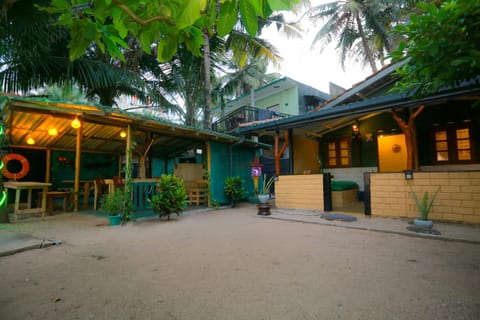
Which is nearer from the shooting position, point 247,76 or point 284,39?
point 284,39

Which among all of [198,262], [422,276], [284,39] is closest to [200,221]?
[198,262]

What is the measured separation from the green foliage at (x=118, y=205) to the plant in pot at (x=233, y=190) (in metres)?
3.60

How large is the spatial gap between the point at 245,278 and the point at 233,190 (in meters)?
5.84

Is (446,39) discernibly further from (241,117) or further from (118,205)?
(241,117)

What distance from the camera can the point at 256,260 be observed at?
2859 millimetres

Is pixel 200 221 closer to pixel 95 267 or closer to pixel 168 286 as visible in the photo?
pixel 95 267

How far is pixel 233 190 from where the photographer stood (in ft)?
→ 26.8

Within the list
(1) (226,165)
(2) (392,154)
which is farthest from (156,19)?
(2) (392,154)

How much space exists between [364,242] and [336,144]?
247 inches

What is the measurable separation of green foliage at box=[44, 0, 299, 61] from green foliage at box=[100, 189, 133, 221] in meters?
4.64

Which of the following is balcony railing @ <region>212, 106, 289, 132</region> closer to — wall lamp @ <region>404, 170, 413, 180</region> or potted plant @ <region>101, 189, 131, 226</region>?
potted plant @ <region>101, 189, 131, 226</region>

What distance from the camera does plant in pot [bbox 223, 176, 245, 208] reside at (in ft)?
26.8

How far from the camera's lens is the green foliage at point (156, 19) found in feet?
3.62

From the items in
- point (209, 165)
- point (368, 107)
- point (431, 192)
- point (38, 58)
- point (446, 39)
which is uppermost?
point (38, 58)
